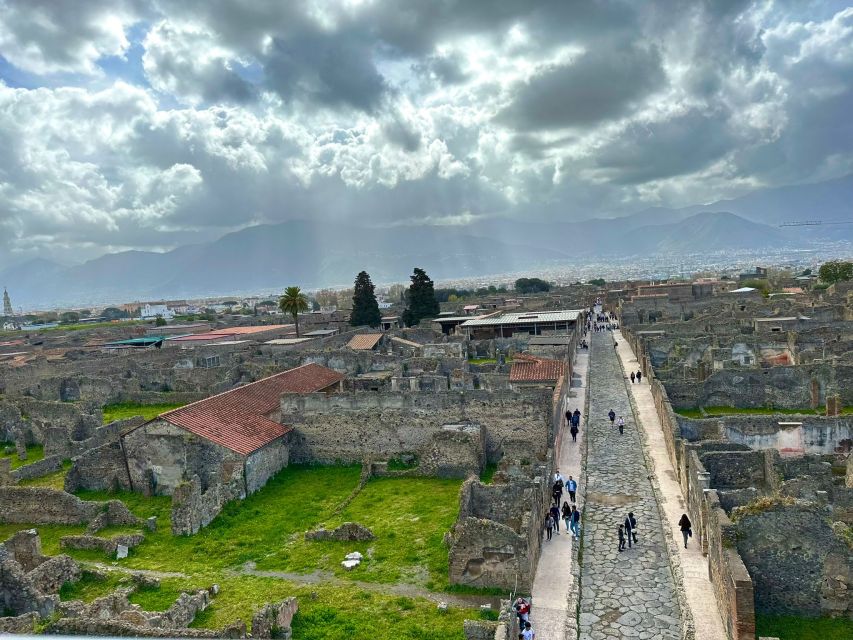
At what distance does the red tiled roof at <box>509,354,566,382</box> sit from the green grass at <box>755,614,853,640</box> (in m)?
18.8

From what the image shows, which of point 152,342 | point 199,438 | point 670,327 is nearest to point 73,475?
point 199,438

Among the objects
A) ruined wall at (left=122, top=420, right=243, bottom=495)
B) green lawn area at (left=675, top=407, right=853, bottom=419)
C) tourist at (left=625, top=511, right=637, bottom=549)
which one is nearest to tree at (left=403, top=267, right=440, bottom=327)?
green lawn area at (left=675, top=407, right=853, bottom=419)

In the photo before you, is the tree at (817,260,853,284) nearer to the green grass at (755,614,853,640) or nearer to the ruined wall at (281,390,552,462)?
the ruined wall at (281,390,552,462)

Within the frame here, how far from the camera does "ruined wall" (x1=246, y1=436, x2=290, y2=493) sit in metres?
21.6

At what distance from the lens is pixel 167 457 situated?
21.7 m

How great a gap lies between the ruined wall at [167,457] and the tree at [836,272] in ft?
303

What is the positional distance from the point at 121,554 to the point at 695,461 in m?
16.5

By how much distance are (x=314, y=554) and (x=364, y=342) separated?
3487 centimetres

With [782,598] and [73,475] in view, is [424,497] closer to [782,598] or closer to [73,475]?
[782,598]

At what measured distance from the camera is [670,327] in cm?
5100

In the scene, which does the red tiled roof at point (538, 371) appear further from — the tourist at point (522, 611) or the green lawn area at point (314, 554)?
the tourist at point (522, 611)

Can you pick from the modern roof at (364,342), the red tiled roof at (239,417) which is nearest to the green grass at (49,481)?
the red tiled roof at (239,417)

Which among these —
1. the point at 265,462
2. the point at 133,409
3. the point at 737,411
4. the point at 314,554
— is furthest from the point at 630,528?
the point at 133,409

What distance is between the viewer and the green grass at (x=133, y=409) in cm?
3566
